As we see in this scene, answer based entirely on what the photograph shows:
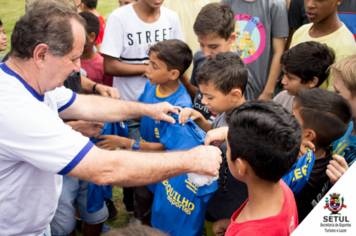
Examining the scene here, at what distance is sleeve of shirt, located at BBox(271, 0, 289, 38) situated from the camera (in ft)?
11.4

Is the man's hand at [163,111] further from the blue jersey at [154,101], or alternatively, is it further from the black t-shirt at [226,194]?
the black t-shirt at [226,194]

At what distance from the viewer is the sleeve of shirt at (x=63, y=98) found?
7.75 feet

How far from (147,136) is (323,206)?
84.3 inches

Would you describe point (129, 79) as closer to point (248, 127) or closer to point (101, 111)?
point (101, 111)

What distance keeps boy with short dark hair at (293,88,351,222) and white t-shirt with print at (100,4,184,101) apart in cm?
210

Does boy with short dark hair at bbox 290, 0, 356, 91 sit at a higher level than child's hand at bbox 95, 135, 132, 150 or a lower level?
higher

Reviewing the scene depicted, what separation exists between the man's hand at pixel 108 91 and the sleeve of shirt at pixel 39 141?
1.48 meters

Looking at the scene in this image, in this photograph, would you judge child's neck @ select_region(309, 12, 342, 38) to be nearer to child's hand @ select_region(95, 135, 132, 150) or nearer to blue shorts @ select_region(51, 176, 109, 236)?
child's hand @ select_region(95, 135, 132, 150)

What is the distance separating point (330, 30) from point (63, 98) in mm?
2893

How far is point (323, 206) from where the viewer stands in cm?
96

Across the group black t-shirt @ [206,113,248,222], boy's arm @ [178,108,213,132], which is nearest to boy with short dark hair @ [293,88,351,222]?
black t-shirt @ [206,113,248,222]

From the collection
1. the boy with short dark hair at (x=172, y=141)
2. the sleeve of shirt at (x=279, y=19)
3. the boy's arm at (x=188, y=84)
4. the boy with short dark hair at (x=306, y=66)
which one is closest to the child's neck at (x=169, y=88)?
the boy with short dark hair at (x=172, y=141)

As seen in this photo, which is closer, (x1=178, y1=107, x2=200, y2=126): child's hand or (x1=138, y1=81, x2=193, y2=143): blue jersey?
(x1=178, y1=107, x2=200, y2=126): child's hand

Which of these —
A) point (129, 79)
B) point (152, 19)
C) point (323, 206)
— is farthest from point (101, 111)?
point (323, 206)
